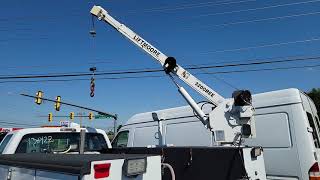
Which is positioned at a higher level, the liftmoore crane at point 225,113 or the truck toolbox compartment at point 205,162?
the liftmoore crane at point 225,113

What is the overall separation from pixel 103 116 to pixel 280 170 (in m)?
29.2

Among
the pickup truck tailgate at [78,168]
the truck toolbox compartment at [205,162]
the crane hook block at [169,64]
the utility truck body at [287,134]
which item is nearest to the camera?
the pickup truck tailgate at [78,168]

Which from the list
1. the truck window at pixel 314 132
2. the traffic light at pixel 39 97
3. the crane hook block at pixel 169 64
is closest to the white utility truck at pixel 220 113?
the crane hook block at pixel 169 64

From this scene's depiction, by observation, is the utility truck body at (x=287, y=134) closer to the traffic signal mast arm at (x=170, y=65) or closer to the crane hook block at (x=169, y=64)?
the traffic signal mast arm at (x=170, y=65)

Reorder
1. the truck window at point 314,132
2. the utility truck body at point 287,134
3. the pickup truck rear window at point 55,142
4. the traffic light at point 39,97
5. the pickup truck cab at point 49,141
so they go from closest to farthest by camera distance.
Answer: the pickup truck cab at point 49,141, the pickup truck rear window at point 55,142, the utility truck body at point 287,134, the truck window at point 314,132, the traffic light at point 39,97

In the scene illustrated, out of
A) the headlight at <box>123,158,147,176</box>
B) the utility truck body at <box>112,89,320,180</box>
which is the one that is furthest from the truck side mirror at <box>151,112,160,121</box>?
the headlight at <box>123,158,147,176</box>

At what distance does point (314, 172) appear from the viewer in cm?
668

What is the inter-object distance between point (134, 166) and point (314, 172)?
4620 millimetres

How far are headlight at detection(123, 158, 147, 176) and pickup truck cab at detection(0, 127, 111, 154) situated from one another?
3.16 metres

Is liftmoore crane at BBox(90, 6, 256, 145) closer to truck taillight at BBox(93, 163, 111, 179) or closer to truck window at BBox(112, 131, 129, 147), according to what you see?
truck window at BBox(112, 131, 129, 147)

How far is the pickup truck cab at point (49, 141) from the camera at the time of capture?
6223mm

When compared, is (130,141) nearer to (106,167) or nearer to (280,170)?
(280,170)

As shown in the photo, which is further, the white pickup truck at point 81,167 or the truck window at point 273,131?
the truck window at point 273,131

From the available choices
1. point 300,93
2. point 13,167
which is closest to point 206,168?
point 13,167
